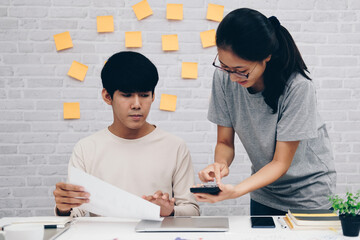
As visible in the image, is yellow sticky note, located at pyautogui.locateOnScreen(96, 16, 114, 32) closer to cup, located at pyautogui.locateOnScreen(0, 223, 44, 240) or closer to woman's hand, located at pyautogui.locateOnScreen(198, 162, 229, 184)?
woman's hand, located at pyautogui.locateOnScreen(198, 162, 229, 184)

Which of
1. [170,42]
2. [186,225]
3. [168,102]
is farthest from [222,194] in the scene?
[170,42]

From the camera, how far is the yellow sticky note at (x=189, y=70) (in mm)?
2223

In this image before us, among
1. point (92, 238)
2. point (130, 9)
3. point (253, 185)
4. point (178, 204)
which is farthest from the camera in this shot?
point (130, 9)

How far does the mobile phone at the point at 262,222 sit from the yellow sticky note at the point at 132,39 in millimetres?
1375

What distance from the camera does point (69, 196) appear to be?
1.11 metres

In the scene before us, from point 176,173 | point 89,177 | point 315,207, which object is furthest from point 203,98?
point 89,177

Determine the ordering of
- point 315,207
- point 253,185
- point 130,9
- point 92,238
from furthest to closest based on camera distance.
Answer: point 130,9 → point 315,207 → point 253,185 → point 92,238

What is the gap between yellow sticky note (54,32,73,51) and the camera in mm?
2182

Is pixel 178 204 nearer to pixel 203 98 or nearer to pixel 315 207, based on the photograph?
pixel 315 207

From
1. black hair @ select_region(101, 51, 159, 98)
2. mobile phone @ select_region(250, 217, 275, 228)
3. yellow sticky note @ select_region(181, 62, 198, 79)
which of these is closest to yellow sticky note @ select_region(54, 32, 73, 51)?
yellow sticky note @ select_region(181, 62, 198, 79)

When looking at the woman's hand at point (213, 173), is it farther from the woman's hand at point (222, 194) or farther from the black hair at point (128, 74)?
the black hair at point (128, 74)

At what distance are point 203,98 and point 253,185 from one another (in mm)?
1154

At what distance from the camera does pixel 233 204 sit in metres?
2.30

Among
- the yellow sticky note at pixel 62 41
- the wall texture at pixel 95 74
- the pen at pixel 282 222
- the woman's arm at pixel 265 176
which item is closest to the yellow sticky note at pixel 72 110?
the wall texture at pixel 95 74
